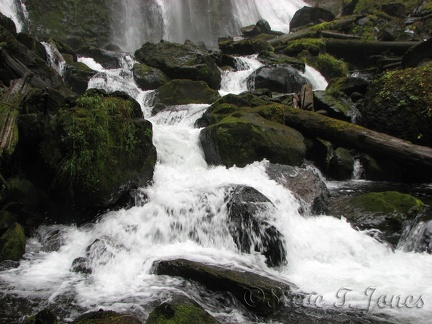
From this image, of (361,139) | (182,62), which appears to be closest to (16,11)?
(182,62)

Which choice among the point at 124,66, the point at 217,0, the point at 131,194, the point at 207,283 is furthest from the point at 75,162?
the point at 217,0

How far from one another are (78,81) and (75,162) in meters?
7.68

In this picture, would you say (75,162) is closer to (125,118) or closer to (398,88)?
(125,118)

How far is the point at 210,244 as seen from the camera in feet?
19.0

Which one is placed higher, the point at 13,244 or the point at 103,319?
the point at 13,244

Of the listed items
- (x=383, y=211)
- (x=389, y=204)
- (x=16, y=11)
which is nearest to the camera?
(x=383, y=211)

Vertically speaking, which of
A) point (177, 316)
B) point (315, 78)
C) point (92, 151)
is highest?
point (315, 78)

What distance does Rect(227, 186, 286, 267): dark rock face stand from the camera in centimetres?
541

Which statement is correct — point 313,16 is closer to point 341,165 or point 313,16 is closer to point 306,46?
point 306,46

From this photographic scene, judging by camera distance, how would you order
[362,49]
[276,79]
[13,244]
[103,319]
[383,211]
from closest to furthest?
[103,319], [13,244], [383,211], [276,79], [362,49]

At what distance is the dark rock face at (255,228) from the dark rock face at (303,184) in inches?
49.2

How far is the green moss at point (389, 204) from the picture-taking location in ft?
21.7

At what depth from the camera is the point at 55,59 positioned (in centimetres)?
1327

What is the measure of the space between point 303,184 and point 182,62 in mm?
9480
